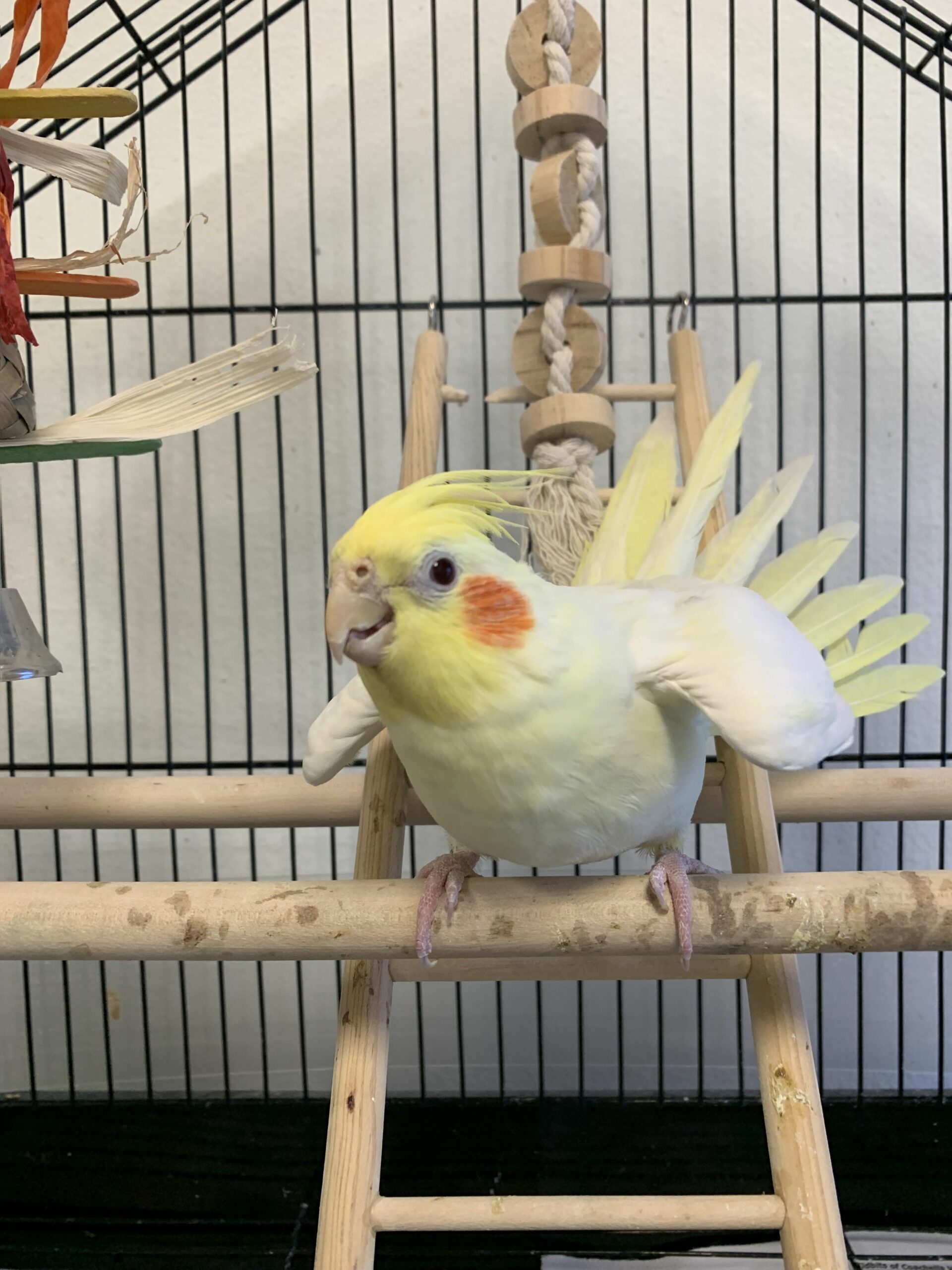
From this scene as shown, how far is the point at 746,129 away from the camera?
4.69ft

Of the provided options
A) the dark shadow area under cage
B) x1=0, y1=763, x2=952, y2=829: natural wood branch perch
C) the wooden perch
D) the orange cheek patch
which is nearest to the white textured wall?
the dark shadow area under cage

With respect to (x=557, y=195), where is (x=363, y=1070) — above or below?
below

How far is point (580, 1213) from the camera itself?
65 centimetres

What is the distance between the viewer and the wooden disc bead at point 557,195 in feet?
3.26

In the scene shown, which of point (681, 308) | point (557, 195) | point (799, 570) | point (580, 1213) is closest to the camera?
point (580, 1213)

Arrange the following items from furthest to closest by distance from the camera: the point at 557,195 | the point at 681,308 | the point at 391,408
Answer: the point at 391,408 < the point at 681,308 < the point at 557,195

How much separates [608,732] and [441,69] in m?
1.23

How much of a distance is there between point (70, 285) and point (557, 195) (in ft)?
1.73

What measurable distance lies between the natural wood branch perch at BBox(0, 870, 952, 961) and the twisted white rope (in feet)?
1.38

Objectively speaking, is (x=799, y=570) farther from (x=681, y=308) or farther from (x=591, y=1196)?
(x=591, y=1196)

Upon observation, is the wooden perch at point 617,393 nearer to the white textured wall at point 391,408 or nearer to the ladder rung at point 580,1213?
the white textured wall at point 391,408

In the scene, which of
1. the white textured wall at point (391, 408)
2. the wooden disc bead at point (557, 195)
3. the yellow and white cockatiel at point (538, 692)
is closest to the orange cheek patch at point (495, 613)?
the yellow and white cockatiel at point (538, 692)

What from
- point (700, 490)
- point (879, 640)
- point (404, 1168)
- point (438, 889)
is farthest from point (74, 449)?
point (404, 1168)

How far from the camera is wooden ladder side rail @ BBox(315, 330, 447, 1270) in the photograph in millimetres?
658
